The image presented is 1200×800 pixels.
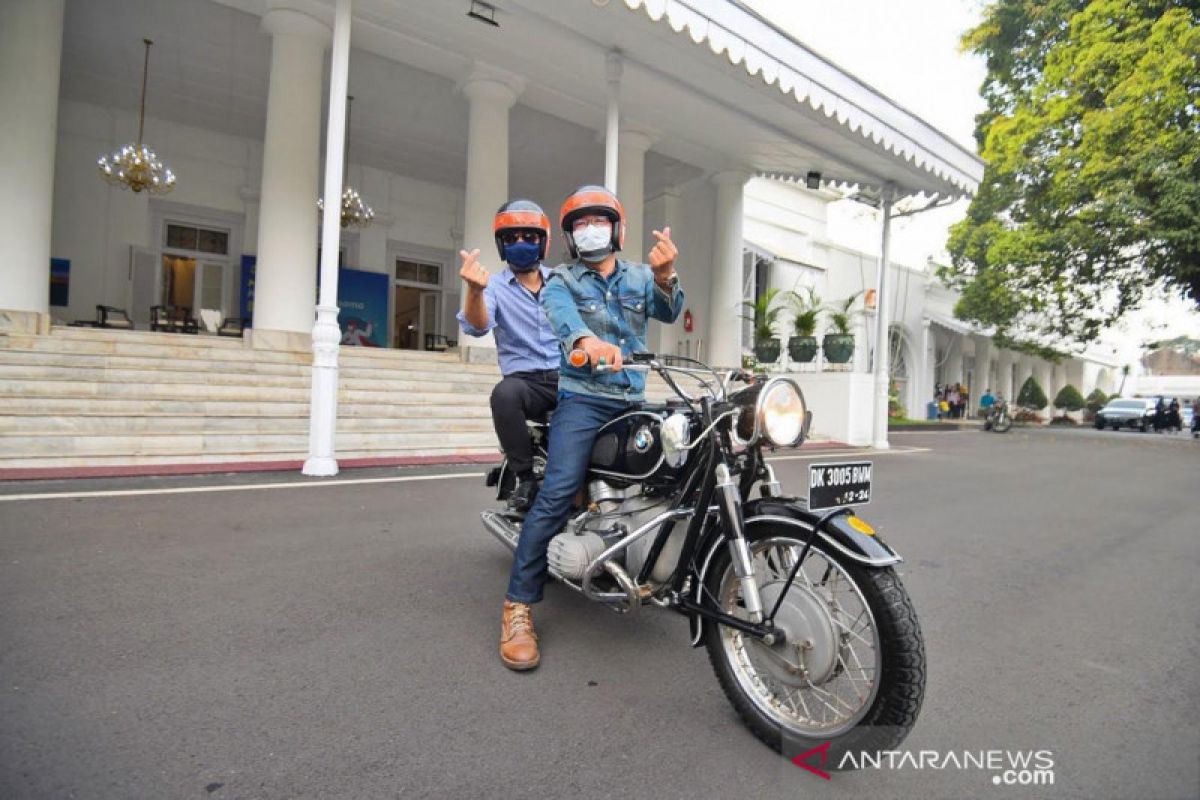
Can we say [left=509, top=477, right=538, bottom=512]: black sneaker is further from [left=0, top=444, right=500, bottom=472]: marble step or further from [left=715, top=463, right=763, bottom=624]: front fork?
[left=0, top=444, right=500, bottom=472]: marble step

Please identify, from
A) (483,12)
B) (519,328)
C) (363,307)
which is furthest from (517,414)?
(363,307)

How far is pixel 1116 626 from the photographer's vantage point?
9.47ft

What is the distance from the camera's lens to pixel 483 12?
8.33 metres

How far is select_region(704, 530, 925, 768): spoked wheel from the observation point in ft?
5.20

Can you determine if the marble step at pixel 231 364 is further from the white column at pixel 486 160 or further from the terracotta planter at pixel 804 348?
the terracotta planter at pixel 804 348

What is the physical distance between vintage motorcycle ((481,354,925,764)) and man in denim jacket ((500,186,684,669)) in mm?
101

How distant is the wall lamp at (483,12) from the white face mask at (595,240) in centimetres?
671

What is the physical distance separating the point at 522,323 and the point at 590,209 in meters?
0.94

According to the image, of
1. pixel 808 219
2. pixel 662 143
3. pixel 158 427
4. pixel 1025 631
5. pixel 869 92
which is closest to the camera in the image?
pixel 1025 631

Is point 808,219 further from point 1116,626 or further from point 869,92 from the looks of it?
point 1116,626

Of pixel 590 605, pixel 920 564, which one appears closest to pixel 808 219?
pixel 920 564

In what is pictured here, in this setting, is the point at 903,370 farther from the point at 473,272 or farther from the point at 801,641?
the point at 801,641

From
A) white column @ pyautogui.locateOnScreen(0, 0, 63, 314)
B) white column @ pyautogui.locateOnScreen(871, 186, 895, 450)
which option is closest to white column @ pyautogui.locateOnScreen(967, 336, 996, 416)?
white column @ pyautogui.locateOnScreen(871, 186, 895, 450)

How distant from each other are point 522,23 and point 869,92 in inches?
206
